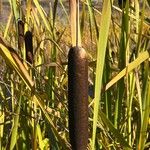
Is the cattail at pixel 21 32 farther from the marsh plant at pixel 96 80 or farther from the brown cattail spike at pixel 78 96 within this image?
the brown cattail spike at pixel 78 96

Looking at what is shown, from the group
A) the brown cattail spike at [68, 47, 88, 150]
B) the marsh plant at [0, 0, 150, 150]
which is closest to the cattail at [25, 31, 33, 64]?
the marsh plant at [0, 0, 150, 150]

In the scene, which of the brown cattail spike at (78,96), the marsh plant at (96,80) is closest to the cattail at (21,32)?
the marsh plant at (96,80)

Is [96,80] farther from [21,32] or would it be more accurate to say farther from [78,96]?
[21,32]

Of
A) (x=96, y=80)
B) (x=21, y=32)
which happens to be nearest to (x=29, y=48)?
(x=21, y=32)

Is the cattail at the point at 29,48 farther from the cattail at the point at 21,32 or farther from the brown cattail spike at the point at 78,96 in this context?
the brown cattail spike at the point at 78,96

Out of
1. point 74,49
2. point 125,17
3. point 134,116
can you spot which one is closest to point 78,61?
point 74,49

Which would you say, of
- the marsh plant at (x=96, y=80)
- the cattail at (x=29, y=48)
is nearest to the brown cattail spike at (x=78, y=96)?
the marsh plant at (x=96, y=80)

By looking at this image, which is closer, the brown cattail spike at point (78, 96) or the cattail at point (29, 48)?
the brown cattail spike at point (78, 96)

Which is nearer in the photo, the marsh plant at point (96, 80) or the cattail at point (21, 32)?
the marsh plant at point (96, 80)

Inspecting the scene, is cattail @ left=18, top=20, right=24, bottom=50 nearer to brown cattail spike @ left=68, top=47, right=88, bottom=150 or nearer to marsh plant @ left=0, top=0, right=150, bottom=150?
marsh plant @ left=0, top=0, right=150, bottom=150
